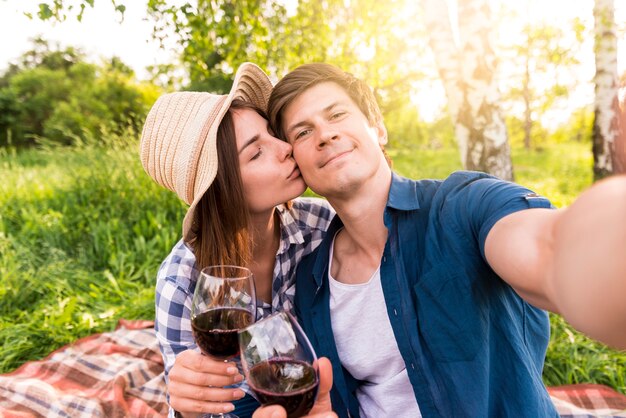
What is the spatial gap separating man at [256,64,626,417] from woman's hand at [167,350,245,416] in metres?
0.59

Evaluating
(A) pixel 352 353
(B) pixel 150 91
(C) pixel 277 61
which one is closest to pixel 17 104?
(B) pixel 150 91

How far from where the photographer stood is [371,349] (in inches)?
80.3

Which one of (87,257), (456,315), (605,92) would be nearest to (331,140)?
(456,315)

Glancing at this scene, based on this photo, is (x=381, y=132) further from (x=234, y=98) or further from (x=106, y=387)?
(x=106, y=387)

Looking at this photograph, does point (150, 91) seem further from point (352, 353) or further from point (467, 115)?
point (352, 353)

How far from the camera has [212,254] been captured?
2328 mm

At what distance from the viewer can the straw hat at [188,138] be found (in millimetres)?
2203

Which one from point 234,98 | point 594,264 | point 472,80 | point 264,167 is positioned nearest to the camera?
point 594,264

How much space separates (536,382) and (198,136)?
5.91 feet

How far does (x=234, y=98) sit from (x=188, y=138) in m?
0.35

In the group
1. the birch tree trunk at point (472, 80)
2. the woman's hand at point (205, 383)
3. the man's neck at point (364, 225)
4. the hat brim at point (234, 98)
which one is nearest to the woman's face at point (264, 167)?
the hat brim at point (234, 98)

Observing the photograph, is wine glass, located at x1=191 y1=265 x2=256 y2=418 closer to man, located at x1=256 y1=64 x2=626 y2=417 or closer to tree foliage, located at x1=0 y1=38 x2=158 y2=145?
man, located at x1=256 y1=64 x2=626 y2=417

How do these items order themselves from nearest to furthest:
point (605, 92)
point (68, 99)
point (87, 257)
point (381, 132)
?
point (381, 132), point (87, 257), point (605, 92), point (68, 99)

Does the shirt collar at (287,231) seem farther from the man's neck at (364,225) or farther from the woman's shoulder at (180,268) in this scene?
the woman's shoulder at (180,268)
